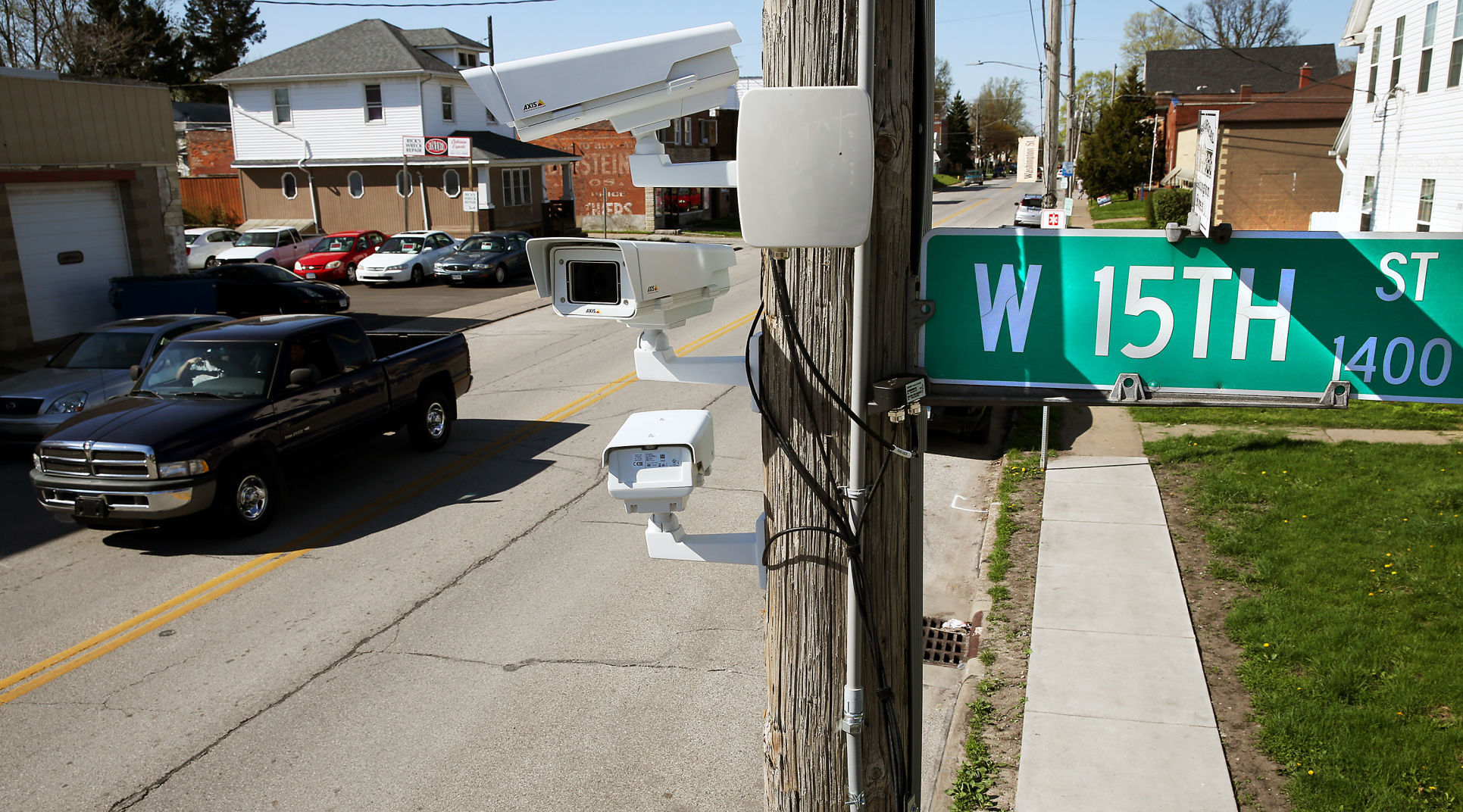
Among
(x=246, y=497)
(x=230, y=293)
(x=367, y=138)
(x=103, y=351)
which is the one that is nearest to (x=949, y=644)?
(x=246, y=497)

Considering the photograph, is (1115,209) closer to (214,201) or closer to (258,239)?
(258,239)

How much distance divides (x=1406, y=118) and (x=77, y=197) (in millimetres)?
25947

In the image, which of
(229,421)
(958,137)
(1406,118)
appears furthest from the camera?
(958,137)

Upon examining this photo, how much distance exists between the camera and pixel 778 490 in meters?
2.80

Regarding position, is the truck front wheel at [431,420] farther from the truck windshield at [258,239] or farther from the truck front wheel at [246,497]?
the truck windshield at [258,239]

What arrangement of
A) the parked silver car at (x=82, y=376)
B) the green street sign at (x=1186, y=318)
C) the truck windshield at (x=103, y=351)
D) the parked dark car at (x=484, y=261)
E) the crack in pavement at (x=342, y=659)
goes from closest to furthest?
1. the green street sign at (x=1186, y=318)
2. the crack in pavement at (x=342, y=659)
3. the parked silver car at (x=82, y=376)
4. the truck windshield at (x=103, y=351)
5. the parked dark car at (x=484, y=261)

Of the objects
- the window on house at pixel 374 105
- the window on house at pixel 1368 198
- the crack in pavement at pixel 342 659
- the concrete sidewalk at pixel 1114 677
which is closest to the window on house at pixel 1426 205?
the window on house at pixel 1368 198

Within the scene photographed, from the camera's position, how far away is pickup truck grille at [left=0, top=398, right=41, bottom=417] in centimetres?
1205

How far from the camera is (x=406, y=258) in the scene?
29.5m

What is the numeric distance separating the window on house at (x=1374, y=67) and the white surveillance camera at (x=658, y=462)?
23.3 meters

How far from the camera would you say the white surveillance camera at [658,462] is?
10.1 feet

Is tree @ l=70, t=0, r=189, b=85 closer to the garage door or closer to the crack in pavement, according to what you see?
the garage door

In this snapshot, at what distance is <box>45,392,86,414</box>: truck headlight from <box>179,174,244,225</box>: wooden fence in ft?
105

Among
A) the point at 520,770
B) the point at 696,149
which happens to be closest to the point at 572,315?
the point at 520,770
